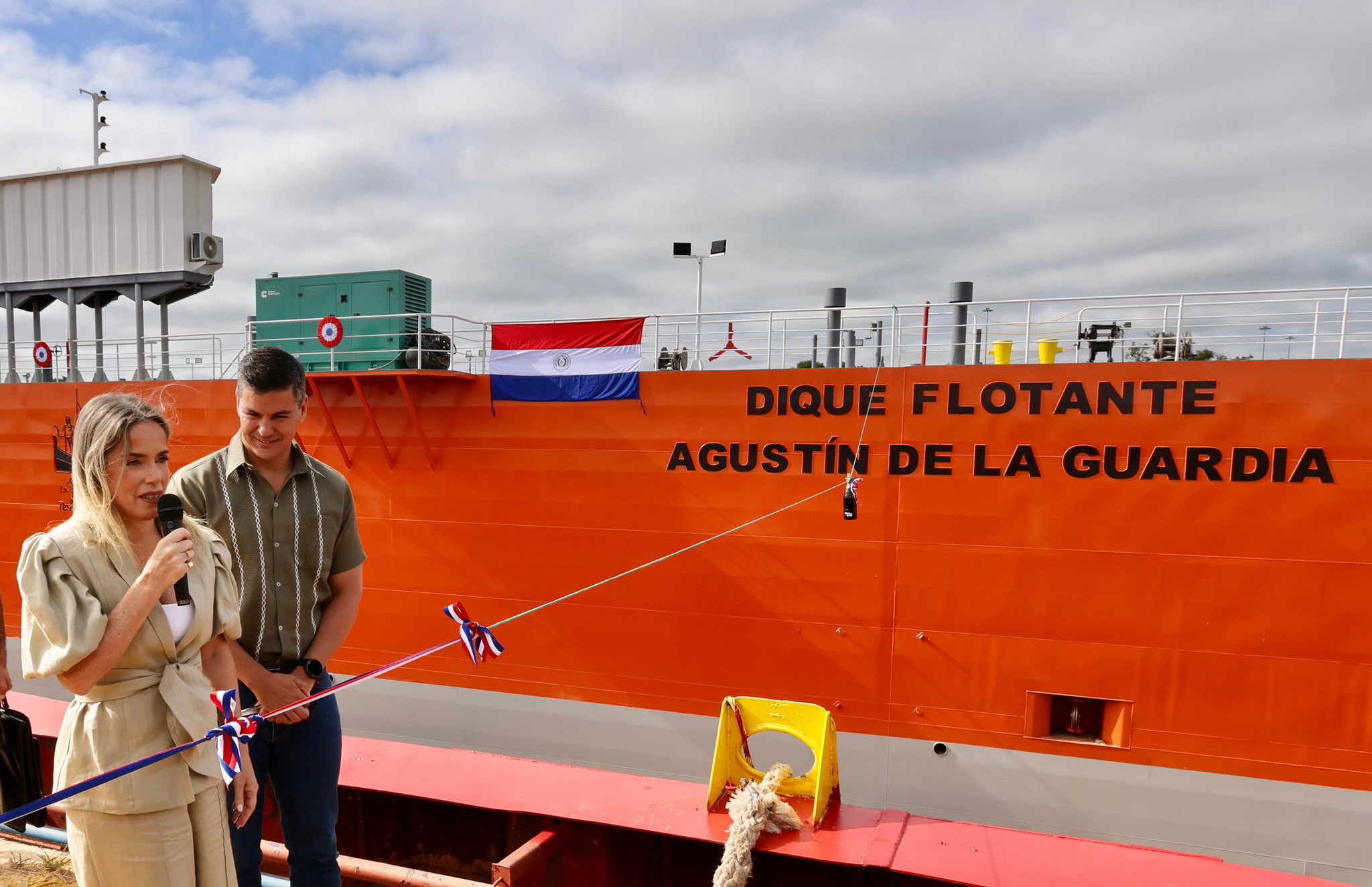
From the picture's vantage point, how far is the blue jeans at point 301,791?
2.52 m

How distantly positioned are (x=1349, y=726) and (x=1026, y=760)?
7.73 feet

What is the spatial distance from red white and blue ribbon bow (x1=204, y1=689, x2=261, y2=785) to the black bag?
103 cm

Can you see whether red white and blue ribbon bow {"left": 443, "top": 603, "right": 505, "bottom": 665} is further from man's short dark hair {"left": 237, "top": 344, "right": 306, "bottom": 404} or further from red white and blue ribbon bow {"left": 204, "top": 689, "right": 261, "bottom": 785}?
man's short dark hair {"left": 237, "top": 344, "right": 306, "bottom": 404}

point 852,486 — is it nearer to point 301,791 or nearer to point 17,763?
point 301,791

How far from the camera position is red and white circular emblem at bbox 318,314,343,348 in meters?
7.74

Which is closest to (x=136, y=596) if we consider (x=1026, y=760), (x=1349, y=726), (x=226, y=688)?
(x=226, y=688)

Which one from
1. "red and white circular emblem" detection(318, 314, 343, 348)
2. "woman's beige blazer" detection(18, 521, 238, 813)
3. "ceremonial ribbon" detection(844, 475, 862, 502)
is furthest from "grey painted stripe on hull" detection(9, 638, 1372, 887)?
"woman's beige blazer" detection(18, 521, 238, 813)

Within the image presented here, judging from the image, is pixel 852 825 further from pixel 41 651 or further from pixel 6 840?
pixel 6 840

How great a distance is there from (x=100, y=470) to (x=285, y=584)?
73 centimetres

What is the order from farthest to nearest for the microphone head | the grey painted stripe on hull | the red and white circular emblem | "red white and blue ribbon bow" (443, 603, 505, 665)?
the red and white circular emblem
the grey painted stripe on hull
"red white and blue ribbon bow" (443, 603, 505, 665)
the microphone head

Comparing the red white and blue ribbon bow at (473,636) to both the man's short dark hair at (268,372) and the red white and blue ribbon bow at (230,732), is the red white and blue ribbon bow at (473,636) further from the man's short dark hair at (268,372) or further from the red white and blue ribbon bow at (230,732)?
the man's short dark hair at (268,372)

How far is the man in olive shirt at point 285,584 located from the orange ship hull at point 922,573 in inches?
181

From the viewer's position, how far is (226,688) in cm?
224

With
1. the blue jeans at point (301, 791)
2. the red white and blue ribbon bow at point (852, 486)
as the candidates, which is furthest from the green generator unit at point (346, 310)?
the blue jeans at point (301, 791)
